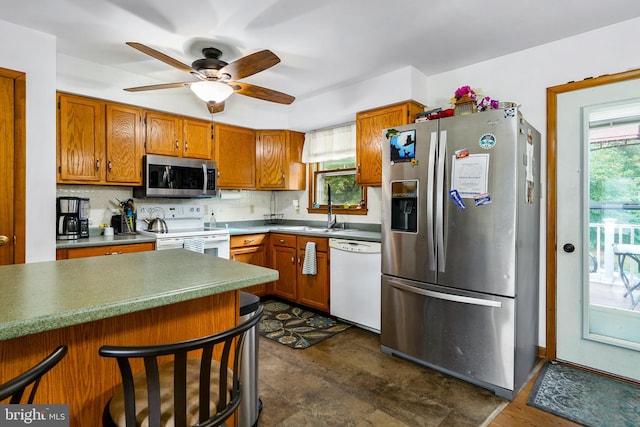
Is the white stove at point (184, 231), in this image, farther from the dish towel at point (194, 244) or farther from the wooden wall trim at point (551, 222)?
the wooden wall trim at point (551, 222)

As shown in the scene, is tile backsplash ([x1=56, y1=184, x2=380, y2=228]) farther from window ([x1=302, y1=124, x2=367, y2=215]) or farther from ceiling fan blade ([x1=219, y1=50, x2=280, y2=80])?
ceiling fan blade ([x1=219, y1=50, x2=280, y2=80])

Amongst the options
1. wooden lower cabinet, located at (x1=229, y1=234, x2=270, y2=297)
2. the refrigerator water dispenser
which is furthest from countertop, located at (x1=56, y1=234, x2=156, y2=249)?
the refrigerator water dispenser

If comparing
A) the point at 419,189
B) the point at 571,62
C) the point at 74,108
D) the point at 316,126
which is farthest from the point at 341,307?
the point at 74,108

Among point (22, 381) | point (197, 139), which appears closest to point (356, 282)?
point (197, 139)

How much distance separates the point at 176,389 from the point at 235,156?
3.55 meters

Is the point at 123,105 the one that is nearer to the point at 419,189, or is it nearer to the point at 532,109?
the point at 419,189

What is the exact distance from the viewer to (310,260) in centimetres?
361

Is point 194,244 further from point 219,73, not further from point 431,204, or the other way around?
point 431,204

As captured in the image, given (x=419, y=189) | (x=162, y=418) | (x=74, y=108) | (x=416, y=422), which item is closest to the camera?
(x=162, y=418)

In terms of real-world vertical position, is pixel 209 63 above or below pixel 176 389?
above

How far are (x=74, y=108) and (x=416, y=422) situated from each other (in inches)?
142

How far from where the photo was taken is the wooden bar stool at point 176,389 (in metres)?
0.82

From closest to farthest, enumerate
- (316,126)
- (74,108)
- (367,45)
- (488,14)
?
(488,14), (367,45), (74,108), (316,126)

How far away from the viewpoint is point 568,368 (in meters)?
2.49
